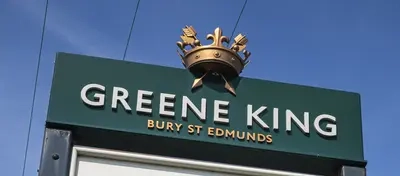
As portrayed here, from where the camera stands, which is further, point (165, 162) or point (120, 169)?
point (165, 162)

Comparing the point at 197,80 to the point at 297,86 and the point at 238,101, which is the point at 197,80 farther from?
the point at 297,86

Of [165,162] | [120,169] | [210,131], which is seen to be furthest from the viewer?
[210,131]

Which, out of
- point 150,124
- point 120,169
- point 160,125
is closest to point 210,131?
point 160,125

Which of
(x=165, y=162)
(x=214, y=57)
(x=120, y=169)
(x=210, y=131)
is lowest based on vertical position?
(x=120, y=169)

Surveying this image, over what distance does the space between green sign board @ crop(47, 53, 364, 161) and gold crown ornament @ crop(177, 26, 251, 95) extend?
110 millimetres

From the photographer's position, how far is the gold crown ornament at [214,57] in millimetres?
11789

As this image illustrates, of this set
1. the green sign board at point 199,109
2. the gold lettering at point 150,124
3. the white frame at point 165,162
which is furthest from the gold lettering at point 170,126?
the white frame at point 165,162

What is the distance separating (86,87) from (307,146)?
2761mm

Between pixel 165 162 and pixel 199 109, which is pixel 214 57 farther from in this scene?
pixel 165 162

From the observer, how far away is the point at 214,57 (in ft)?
38.6

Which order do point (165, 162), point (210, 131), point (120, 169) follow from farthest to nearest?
point (210, 131), point (165, 162), point (120, 169)

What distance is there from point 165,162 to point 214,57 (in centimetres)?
145

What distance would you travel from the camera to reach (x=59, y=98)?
444 inches

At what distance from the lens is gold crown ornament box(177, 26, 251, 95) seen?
38.7 ft
